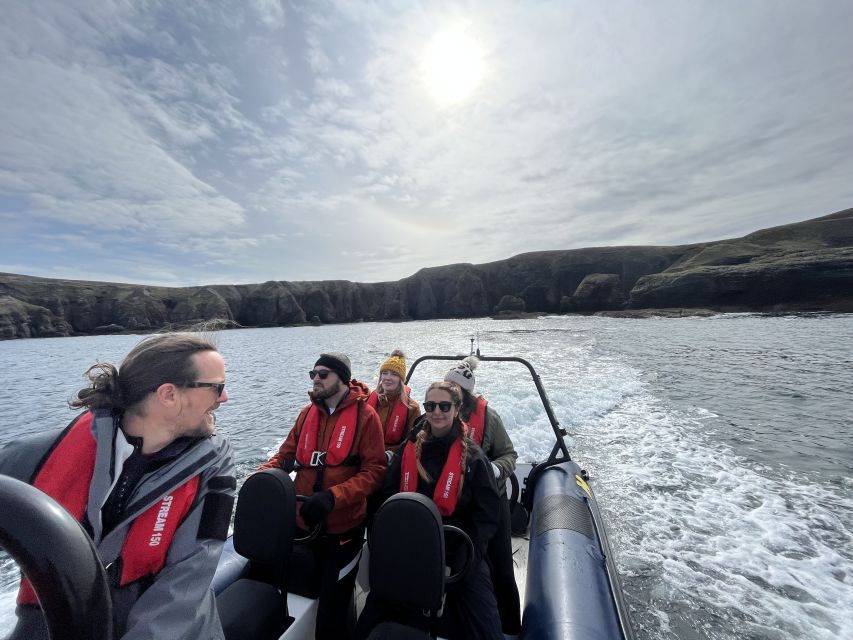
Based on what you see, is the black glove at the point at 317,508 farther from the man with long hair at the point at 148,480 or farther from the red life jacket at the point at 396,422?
the red life jacket at the point at 396,422

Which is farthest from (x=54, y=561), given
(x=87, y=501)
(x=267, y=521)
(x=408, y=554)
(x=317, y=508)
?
(x=317, y=508)

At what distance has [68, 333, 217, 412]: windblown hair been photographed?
127cm

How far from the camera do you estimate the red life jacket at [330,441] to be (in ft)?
9.65

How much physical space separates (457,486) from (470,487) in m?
0.09

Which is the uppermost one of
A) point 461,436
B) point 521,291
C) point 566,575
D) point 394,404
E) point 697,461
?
point 461,436

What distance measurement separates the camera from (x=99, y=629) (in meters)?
0.59

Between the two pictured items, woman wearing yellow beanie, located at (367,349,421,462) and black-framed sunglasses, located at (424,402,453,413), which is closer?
black-framed sunglasses, located at (424,402,453,413)

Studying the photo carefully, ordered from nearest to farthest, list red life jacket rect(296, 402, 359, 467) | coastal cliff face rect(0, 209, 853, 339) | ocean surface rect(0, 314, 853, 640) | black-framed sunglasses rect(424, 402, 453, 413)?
black-framed sunglasses rect(424, 402, 453, 413) < red life jacket rect(296, 402, 359, 467) < ocean surface rect(0, 314, 853, 640) < coastal cliff face rect(0, 209, 853, 339)

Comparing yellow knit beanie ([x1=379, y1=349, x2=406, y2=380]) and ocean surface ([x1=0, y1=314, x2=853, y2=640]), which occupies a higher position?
yellow knit beanie ([x1=379, y1=349, x2=406, y2=380])

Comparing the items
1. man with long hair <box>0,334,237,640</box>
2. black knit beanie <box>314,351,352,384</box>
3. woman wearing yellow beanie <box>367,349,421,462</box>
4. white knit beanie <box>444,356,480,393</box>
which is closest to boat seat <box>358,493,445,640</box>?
man with long hair <box>0,334,237,640</box>

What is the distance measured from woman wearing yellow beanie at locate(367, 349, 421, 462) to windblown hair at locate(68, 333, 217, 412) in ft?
10.5

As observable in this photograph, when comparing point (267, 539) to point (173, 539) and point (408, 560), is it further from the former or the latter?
point (173, 539)

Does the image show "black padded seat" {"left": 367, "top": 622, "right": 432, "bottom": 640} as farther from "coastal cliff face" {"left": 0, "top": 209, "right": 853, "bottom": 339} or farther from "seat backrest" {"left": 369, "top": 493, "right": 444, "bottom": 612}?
"coastal cliff face" {"left": 0, "top": 209, "right": 853, "bottom": 339}

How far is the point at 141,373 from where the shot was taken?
1.33 meters
